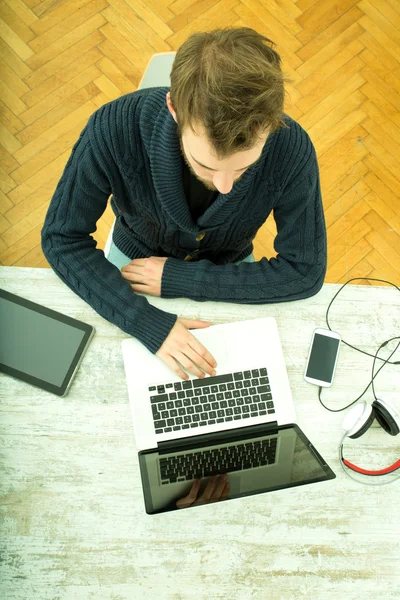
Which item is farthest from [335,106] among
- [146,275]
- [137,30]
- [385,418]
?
[385,418]

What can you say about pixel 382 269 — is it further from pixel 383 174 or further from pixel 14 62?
pixel 14 62

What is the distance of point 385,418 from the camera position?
3.51 feet

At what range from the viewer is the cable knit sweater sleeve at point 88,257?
1094mm

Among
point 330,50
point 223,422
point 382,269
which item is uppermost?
point 223,422

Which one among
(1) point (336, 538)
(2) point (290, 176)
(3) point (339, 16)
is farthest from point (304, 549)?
(3) point (339, 16)

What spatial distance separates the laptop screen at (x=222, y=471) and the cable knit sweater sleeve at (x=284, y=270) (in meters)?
0.32

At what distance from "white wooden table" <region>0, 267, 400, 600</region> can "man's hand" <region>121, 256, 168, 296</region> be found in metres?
0.15

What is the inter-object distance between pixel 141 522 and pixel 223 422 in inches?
9.7

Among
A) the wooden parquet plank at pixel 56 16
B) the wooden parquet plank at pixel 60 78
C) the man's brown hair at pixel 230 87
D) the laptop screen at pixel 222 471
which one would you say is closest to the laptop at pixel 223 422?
the laptop screen at pixel 222 471

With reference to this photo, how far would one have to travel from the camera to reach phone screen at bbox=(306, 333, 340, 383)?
1.12m

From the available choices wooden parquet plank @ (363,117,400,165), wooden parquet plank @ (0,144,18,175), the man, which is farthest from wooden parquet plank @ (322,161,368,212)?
wooden parquet plank @ (0,144,18,175)

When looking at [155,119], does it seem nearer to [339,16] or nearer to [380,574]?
[380,574]

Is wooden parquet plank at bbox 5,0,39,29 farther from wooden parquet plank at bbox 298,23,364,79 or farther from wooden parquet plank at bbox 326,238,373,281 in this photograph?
wooden parquet plank at bbox 326,238,373,281

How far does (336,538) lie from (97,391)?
551 millimetres
